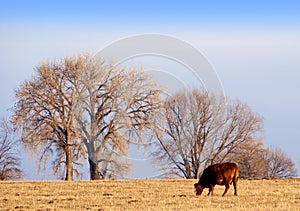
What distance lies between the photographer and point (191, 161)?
51312 millimetres

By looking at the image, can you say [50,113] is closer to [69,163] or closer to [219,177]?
[69,163]

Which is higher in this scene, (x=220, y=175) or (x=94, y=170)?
(x=94, y=170)

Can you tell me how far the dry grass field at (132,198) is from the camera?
60.7 feet

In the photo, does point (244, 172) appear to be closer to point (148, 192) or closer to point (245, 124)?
point (245, 124)

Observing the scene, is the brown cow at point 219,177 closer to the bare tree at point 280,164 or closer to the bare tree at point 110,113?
the bare tree at point 110,113

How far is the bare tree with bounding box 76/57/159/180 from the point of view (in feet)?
134

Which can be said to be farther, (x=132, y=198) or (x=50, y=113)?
(x=50, y=113)

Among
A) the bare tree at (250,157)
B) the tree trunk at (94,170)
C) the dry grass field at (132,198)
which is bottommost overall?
the dry grass field at (132,198)

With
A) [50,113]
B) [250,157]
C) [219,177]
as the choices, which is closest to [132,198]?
[219,177]

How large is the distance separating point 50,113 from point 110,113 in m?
4.08

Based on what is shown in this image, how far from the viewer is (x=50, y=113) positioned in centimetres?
4022

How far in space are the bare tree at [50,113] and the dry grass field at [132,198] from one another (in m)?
11.5

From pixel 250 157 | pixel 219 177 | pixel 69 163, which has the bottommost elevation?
pixel 219 177

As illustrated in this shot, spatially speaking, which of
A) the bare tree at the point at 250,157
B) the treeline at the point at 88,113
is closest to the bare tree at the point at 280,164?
the bare tree at the point at 250,157
